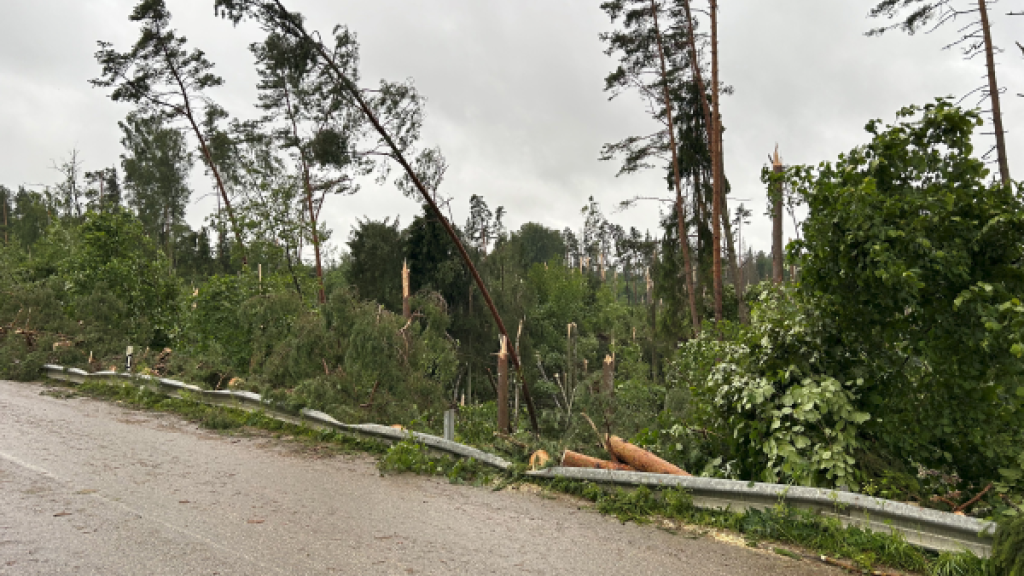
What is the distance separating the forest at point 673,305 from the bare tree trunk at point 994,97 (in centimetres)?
8

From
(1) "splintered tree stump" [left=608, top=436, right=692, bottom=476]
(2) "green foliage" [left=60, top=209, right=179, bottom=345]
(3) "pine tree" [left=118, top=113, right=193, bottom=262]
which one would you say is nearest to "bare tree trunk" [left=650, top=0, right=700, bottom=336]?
(1) "splintered tree stump" [left=608, top=436, right=692, bottom=476]

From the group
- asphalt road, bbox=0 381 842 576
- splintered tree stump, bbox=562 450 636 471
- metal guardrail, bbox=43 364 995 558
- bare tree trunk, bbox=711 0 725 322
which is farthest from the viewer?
bare tree trunk, bbox=711 0 725 322

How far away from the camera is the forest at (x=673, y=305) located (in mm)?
4480

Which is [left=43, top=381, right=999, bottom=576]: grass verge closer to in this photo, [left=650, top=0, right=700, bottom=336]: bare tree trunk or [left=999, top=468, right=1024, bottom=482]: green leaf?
[left=999, top=468, right=1024, bottom=482]: green leaf

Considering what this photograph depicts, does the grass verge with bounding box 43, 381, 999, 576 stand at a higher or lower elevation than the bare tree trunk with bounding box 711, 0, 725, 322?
lower

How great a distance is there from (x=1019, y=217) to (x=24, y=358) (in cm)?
1789

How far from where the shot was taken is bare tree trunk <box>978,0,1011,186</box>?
39.2 feet

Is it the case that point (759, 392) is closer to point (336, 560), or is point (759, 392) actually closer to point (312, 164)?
point (336, 560)

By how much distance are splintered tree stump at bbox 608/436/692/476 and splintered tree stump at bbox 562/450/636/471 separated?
0.26ft

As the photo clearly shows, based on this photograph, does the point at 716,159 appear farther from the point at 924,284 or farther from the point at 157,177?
the point at 157,177

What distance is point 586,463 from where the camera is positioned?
18.2 ft

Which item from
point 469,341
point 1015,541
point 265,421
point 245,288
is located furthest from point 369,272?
point 1015,541

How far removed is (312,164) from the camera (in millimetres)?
21672

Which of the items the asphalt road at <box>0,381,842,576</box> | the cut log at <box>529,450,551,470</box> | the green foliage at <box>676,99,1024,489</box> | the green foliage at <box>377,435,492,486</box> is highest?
the green foliage at <box>676,99,1024,489</box>
